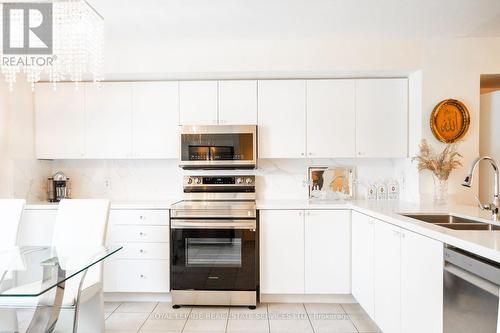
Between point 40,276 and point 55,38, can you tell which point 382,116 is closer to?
point 55,38

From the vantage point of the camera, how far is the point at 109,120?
137 inches

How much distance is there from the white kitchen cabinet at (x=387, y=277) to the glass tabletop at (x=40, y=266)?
5.54 feet

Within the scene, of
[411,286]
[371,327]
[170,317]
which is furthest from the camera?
[170,317]

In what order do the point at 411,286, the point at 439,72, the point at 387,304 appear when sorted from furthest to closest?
1. the point at 439,72
2. the point at 387,304
3. the point at 411,286

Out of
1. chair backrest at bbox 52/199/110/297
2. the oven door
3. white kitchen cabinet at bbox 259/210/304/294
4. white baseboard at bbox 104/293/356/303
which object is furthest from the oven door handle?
chair backrest at bbox 52/199/110/297

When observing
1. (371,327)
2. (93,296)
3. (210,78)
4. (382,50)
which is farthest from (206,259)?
(382,50)

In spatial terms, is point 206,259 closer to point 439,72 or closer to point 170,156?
point 170,156

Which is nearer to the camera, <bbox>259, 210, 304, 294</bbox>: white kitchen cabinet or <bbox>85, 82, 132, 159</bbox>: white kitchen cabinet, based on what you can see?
<bbox>259, 210, 304, 294</bbox>: white kitchen cabinet

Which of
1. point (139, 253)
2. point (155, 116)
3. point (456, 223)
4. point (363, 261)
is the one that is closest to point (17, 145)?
point (155, 116)

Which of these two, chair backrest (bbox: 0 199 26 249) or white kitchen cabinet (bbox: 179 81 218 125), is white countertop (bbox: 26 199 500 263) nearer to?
chair backrest (bbox: 0 199 26 249)

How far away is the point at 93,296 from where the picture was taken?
2.31 meters

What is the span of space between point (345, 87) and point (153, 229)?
223cm

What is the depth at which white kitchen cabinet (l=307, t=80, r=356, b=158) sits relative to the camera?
3389 millimetres

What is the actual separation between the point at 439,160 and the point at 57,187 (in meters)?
3.64
